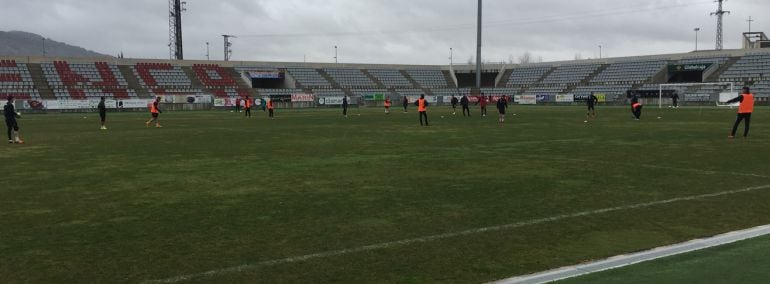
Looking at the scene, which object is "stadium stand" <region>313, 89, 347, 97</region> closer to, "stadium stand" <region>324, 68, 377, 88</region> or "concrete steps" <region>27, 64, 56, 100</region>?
"stadium stand" <region>324, 68, 377, 88</region>

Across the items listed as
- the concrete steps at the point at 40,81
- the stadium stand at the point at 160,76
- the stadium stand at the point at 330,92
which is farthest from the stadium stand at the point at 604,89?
the concrete steps at the point at 40,81

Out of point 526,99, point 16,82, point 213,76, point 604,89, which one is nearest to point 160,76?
point 213,76

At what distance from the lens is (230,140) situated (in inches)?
803

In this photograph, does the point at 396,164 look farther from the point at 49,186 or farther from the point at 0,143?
the point at 0,143

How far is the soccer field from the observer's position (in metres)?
5.28

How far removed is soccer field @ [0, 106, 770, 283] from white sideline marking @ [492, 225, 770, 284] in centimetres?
18

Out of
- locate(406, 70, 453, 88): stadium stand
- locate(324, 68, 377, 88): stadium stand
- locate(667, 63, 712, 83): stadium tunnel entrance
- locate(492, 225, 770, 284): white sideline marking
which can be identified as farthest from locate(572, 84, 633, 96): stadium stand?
locate(492, 225, 770, 284): white sideline marking

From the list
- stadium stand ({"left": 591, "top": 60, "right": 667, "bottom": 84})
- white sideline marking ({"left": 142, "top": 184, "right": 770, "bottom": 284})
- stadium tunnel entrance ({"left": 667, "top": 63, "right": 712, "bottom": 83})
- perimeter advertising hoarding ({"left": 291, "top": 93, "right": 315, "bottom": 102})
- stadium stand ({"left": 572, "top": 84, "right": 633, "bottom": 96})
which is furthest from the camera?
stadium stand ({"left": 591, "top": 60, "right": 667, "bottom": 84})

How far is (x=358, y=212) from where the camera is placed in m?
7.56

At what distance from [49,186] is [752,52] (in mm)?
79401

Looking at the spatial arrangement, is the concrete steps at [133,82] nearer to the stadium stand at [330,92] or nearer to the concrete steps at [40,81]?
the concrete steps at [40,81]

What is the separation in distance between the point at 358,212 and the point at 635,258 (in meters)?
3.45

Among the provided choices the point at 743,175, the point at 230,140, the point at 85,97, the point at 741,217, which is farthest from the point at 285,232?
the point at 85,97

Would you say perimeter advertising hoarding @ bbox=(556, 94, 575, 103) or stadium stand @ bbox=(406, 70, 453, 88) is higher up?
stadium stand @ bbox=(406, 70, 453, 88)
